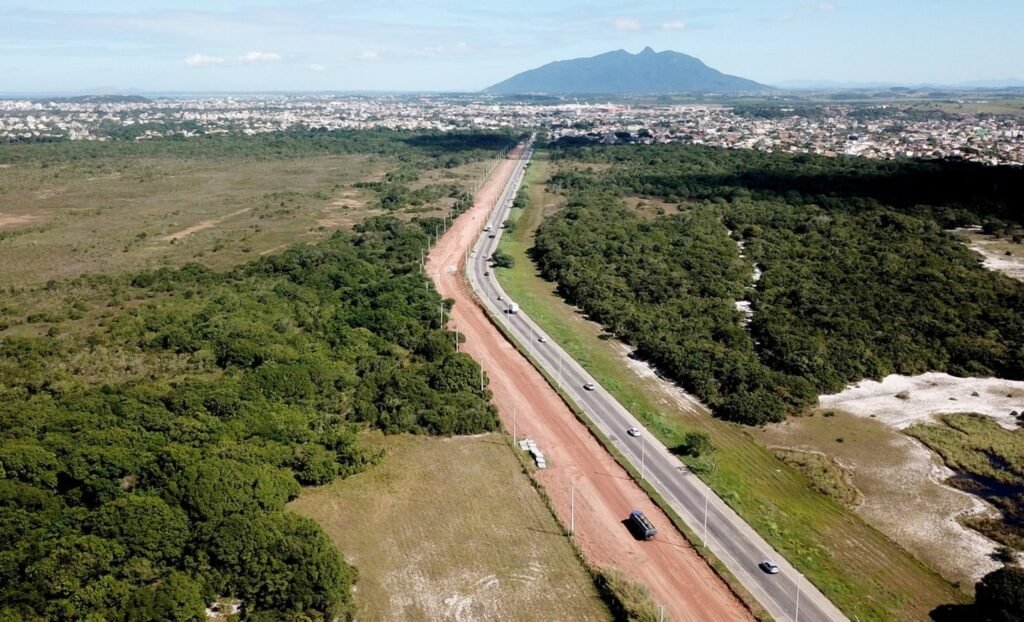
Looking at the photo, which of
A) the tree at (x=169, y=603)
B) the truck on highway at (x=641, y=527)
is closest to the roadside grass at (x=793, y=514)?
the truck on highway at (x=641, y=527)

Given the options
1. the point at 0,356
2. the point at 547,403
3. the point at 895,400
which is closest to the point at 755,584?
the point at 547,403

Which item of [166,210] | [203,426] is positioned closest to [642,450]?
[203,426]

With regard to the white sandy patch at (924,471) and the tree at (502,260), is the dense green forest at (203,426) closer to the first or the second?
the tree at (502,260)

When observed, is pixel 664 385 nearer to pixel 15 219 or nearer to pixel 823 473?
pixel 823 473

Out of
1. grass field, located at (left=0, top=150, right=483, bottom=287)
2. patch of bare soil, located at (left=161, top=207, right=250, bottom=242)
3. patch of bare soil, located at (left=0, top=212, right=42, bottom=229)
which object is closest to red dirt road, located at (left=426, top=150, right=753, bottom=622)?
grass field, located at (left=0, top=150, right=483, bottom=287)

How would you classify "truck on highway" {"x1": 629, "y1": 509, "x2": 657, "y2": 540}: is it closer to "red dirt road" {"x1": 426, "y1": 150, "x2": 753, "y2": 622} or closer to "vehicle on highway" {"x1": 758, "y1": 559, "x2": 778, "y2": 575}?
"red dirt road" {"x1": 426, "y1": 150, "x2": 753, "y2": 622}
